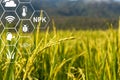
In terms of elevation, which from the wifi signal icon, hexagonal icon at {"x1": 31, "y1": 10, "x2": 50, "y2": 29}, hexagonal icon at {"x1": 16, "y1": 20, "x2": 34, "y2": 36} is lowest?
hexagonal icon at {"x1": 16, "y1": 20, "x2": 34, "y2": 36}

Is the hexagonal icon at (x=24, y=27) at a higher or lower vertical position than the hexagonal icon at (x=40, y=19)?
lower

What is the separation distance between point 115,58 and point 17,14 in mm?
493

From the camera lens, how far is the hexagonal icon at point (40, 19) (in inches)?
56.8

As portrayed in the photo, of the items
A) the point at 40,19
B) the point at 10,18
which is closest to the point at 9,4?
the point at 10,18

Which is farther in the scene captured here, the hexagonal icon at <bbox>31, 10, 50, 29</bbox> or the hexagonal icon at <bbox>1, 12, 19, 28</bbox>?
the hexagonal icon at <bbox>31, 10, 50, 29</bbox>

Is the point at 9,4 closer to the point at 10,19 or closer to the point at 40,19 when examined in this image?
the point at 10,19

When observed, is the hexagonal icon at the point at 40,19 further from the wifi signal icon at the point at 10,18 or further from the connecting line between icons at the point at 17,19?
the wifi signal icon at the point at 10,18

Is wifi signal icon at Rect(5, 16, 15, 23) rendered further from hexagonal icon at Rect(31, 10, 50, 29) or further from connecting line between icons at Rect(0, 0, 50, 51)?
hexagonal icon at Rect(31, 10, 50, 29)

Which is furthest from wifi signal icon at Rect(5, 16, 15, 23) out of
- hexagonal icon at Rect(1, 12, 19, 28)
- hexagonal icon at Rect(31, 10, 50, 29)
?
hexagonal icon at Rect(31, 10, 50, 29)

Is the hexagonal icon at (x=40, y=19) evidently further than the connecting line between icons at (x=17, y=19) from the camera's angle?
Yes

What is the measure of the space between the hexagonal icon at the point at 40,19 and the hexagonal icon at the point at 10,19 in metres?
0.08

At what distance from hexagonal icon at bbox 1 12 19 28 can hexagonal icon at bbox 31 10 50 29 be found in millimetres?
83

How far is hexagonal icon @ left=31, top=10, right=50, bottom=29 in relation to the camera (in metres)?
1.44

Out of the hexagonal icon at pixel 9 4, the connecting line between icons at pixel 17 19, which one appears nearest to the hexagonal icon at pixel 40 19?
the connecting line between icons at pixel 17 19
